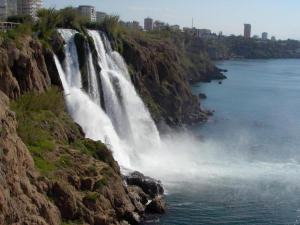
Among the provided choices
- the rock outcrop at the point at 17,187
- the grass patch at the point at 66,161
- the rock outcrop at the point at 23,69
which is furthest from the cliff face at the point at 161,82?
the rock outcrop at the point at 17,187

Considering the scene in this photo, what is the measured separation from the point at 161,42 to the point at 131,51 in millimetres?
11277

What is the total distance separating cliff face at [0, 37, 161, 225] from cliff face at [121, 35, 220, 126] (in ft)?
52.6

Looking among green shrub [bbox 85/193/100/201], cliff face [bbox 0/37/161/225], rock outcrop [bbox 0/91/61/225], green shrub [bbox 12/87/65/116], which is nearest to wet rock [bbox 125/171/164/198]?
cliff face [bbox 0/37/161/225]

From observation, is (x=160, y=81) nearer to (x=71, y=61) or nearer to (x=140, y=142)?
(x=140, y=142)

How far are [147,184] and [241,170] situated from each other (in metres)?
9.72

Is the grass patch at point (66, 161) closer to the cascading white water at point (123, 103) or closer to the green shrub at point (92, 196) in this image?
the green shrub at point (92, 196)

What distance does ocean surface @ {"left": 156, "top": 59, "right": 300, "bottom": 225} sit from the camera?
2420 centimetres

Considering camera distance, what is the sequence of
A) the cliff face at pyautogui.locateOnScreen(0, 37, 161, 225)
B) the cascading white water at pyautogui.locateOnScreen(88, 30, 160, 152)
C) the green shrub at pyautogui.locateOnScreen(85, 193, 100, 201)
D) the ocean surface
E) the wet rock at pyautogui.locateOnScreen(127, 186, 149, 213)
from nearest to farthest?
1. the cliff face at pyautogui.locateOnScreen(0, 37, 161, 225)
2. the green shrub at pyautogui.locateOnScreen(85, 193, 100, 201)
3. the wet rock at pyautogui.locateOnScreen(127, 186, 149, 213)
4. the ocean surface
5. the cascading white water at pyautogui.locateOnScreen(88, 30, 160, 152)

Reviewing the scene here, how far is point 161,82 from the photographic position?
165ft

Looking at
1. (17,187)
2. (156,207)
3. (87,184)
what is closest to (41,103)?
(87,184)

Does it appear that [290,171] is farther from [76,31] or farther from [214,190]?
[76,31]

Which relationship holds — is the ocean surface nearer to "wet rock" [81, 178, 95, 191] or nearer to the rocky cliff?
the rocky cliff

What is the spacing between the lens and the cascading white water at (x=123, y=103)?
36.0 m

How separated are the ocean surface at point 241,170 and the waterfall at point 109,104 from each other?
420cm
